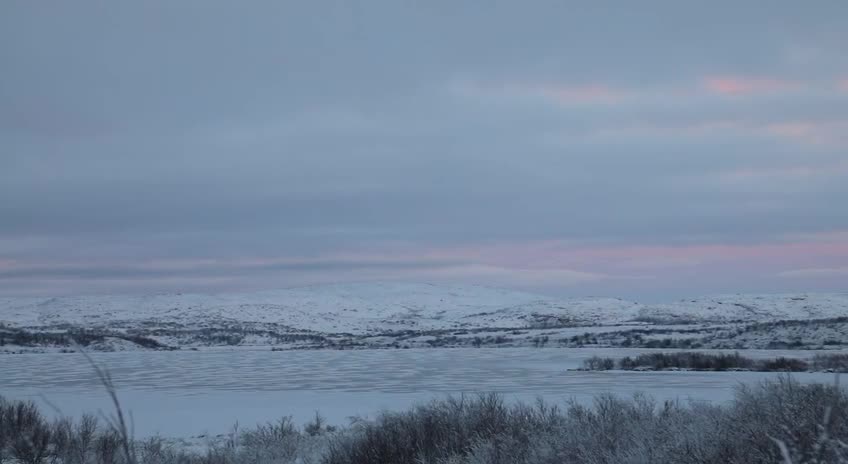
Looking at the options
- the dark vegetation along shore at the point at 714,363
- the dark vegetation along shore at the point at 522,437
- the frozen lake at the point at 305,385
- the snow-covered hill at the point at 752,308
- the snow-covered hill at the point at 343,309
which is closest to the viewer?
the dark vegetation along shore at the point at 522,437

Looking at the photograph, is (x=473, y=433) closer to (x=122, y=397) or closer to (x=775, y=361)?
(x=122, y=397)

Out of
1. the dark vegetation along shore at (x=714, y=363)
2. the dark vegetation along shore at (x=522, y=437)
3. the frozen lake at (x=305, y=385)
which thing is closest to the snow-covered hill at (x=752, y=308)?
the frozen lake at (x=305, y=385)

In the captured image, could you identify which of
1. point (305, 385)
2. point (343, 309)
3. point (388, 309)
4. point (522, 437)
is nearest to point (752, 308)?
point (388, 309)

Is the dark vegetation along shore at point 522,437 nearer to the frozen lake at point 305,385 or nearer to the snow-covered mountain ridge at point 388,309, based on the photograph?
the frozen lake at point 305,385

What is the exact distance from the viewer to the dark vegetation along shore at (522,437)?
26.2 ft

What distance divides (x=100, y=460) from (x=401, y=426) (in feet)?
13.9

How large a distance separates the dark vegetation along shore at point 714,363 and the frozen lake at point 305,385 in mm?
1792

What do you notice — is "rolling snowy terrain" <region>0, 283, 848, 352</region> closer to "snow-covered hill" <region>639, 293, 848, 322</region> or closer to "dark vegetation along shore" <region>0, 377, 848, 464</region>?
"snow-covered hill" <region>639, 293, 848, 322</region>

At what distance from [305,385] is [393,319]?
102445 millimetres

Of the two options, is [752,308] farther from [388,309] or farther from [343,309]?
[343,309]

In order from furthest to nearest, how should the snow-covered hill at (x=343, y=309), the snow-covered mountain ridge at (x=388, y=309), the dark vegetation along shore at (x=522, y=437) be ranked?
1. the snow-covered hill at (x=343, y=309)
2. the snow-covered mountain ridge at (x=388, y=309)
3. the dark vegetation along shore at (x=522, y=437)

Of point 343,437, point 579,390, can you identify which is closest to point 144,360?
point 579,390

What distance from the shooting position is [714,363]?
2975 cm

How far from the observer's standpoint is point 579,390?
21.9m
